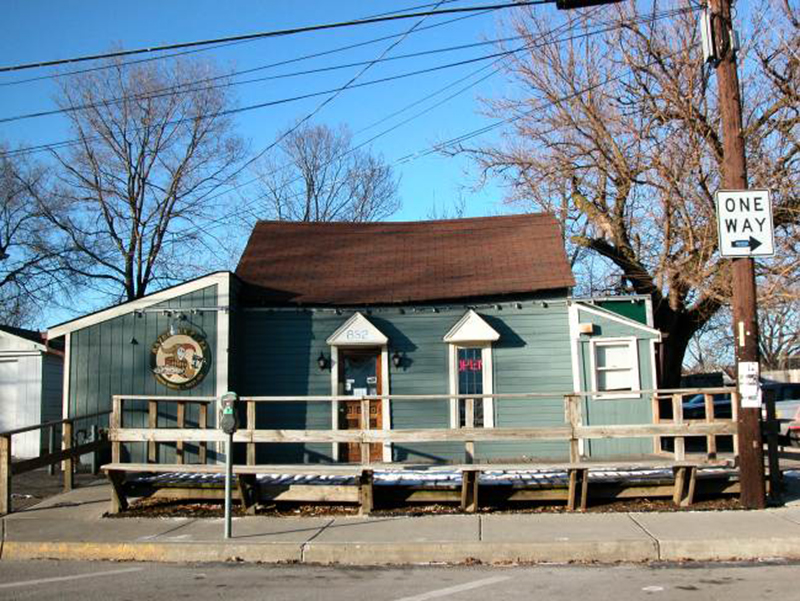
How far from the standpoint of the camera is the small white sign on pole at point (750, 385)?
30.4ft

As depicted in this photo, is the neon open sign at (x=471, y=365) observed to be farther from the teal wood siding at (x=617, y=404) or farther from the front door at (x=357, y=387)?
the teal wood siding at (x=617, y=404)

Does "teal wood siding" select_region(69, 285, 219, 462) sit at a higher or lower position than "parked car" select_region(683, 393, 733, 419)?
higher

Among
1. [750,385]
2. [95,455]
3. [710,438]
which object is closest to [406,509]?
[710,438]

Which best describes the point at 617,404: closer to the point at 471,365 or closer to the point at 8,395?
the point at 471,365

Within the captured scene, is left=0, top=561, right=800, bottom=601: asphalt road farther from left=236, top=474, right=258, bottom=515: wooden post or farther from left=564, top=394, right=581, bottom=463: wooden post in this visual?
left=564, top=394, right=581, bottom=463: wooden post

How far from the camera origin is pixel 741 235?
9.58 m

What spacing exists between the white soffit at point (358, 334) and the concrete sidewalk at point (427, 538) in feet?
17.8

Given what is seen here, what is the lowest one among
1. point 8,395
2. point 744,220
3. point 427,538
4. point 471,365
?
point 427,538

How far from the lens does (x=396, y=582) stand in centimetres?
705

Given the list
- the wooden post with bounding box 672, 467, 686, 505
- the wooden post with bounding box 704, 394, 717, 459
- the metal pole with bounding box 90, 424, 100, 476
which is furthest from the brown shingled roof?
the wooden post with bounding box 672, 467, 686, 505

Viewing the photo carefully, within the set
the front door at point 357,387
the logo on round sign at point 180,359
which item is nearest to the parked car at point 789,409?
the front door at point 357,387

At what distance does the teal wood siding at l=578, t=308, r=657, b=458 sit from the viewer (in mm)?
14367

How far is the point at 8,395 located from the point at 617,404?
1438 centimetres

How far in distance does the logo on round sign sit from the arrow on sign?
9.27 metres
